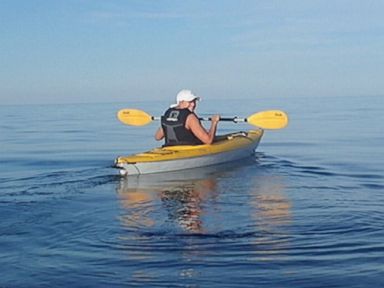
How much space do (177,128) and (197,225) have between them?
16.6 ft

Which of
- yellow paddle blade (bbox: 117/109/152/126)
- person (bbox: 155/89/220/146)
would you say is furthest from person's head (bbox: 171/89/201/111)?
yellow paddle blade (bbox: 117/109/152/126)

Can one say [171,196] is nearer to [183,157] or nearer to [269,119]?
[183,157]

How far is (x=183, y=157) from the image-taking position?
1266 cm

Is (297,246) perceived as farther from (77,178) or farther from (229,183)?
(77,178)

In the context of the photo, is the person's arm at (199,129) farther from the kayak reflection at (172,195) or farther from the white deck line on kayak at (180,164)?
the kayak reflection at (172,195)

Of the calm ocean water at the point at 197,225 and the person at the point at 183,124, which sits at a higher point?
the person at the point at 183,124

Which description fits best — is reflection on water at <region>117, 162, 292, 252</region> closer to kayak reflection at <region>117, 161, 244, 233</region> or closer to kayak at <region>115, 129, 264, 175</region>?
kayak reflection at <region>117, 161, 244, 233</region>

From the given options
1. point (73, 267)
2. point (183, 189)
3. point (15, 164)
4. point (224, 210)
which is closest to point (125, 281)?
point (73, 267)

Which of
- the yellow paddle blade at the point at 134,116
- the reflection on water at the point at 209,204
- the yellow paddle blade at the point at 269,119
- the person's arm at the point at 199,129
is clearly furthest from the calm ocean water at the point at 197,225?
the yellow paddle blade at the point at 134,116

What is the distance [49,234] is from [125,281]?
6.81ft

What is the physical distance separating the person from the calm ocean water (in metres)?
0.71

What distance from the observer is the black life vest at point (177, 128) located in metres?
12.6

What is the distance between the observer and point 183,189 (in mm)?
10875

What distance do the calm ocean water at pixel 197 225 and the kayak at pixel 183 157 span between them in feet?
0.75
